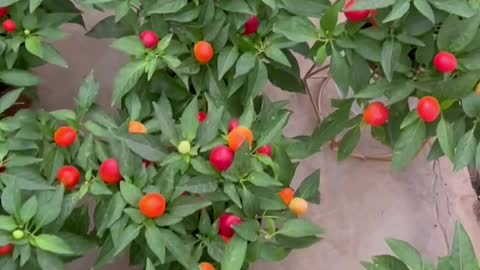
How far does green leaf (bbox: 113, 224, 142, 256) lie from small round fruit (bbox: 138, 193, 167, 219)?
2 centimetres

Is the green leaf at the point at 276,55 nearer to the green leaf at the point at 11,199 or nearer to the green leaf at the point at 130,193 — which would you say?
the green leaf at the point at 130,193

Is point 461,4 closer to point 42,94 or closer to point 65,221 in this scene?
point 65,221

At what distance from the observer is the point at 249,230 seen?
0.95m

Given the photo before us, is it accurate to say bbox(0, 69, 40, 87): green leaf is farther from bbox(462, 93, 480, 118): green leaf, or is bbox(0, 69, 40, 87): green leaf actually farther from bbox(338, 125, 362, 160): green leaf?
bbox(462, 93, 480, 118): green leaf

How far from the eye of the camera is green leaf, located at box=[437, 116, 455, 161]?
1044 millimetres

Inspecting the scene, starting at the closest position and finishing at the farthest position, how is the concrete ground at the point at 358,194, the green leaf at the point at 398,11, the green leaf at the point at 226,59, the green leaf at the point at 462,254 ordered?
the green leaf at the point at 462,254, the green leaf at the point at 398,11, the green leaf at the point at 226,59, the concrete ground at the point at 358,194

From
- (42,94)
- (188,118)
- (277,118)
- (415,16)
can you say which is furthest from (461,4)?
(42,94)

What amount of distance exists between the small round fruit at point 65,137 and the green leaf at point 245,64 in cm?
26

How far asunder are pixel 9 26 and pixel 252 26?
1.29ft

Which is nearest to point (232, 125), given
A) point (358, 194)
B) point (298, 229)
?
point (298, 229)

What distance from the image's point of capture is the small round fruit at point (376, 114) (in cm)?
111

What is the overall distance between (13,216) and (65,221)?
0.41 ft

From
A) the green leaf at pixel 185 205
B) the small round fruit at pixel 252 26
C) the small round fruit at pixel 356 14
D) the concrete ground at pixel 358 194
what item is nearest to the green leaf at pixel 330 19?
the small round fruit at pixel 356 14

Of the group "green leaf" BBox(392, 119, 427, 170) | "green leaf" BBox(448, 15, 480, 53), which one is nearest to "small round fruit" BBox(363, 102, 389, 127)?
"green leaf" BBox(392, 119, 427, 170)
